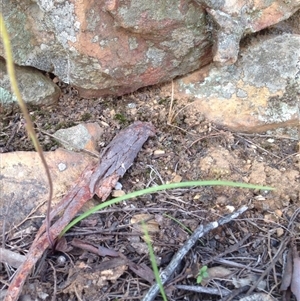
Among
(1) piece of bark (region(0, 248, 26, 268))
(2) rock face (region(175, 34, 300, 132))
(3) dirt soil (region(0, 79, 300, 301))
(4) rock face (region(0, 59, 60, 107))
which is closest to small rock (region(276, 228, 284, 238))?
(3) dirt soil (region(0, 79, 300, 301))

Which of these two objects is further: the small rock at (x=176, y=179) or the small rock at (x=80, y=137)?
the small rock at (x=80, y=137)

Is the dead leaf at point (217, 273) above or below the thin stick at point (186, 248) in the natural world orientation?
below

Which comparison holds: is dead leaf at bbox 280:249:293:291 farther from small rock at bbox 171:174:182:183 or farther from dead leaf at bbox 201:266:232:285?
small rock at bbox 171:174:182:183

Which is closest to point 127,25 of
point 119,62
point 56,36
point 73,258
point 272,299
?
point 119,62

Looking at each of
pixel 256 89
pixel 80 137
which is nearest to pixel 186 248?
pixel 80 137

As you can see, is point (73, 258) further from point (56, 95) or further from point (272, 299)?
point (56, 95)

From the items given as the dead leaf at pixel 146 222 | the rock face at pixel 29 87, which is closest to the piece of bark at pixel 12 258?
the dead leaf at pixel 146 222

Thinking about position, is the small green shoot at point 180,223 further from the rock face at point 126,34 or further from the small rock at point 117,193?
the rock face at point 126,34
